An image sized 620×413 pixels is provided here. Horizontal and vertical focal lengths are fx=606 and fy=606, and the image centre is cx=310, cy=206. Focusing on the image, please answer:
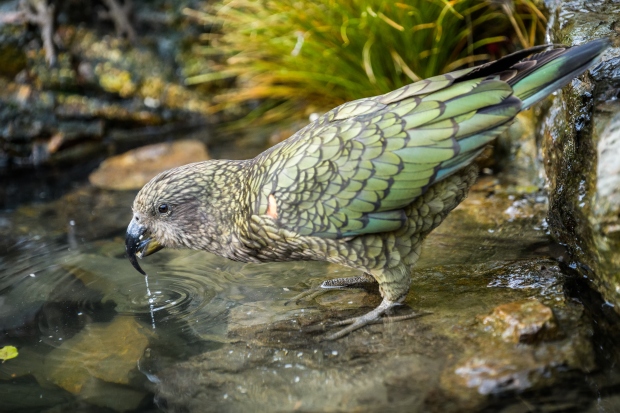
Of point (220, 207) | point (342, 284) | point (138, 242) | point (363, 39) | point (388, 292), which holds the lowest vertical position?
point (342, 284)

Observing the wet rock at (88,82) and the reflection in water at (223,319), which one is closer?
the reflection in water at (223,319)

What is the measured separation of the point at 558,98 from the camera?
12.8ft

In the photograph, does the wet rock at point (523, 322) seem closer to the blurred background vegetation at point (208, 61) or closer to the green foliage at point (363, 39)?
the green foliage at point (363, 39)

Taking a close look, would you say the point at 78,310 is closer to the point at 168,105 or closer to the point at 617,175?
the point at 617,175

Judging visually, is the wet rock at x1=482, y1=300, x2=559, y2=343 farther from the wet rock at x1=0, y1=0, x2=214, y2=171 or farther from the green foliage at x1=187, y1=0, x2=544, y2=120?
the wet rock at x1=0, y1=0, x2=214, y2=171

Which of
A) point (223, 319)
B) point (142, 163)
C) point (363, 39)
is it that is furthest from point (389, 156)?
point (142, 163)

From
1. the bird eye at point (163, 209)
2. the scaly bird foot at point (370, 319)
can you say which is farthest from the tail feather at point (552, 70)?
the bird eye at point (163, 209)

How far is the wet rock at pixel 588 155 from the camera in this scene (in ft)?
9.37

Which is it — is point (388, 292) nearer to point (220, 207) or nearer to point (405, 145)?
point (405, 145)

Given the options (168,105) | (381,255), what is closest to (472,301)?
(381,255)

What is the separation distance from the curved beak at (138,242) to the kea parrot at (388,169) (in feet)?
2.05

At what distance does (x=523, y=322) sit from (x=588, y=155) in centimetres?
107

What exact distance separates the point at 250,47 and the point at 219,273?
3.55 m

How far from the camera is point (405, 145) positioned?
3.07 m
